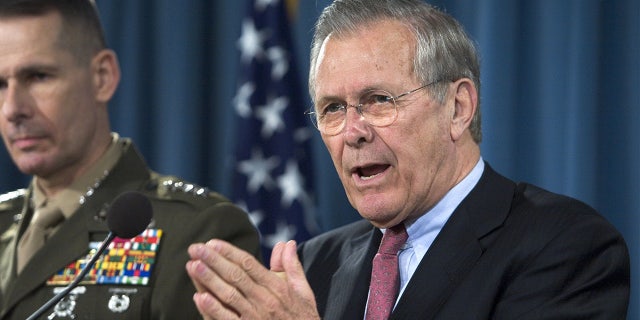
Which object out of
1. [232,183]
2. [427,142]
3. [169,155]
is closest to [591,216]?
[427,142]

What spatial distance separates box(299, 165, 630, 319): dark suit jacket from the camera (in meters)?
1.85

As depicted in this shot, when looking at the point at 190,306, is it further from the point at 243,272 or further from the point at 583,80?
the point at 583,80

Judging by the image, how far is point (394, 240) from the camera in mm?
2092

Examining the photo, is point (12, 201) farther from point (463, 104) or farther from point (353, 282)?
point (463, 104)

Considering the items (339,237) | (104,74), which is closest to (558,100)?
(339,237)

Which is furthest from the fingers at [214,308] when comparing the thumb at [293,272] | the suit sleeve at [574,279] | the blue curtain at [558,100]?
the blue curtain at [558,100]

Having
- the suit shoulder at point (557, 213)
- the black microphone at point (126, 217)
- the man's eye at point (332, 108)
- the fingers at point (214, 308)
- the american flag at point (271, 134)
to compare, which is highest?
the man's eye at point (332, 108)

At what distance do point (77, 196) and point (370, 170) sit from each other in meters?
0.89

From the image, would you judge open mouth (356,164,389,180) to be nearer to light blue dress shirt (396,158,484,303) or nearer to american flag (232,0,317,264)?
light blue dress shirt (396,158,484,303)

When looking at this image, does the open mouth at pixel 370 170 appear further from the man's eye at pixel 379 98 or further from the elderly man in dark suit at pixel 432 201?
the man's eye at pixel 379 98

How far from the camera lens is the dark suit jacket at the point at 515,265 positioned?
1850mm

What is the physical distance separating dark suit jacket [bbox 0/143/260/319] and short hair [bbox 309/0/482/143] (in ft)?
1.91

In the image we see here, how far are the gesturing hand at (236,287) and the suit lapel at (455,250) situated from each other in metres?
0.31

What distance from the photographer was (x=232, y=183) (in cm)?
354
